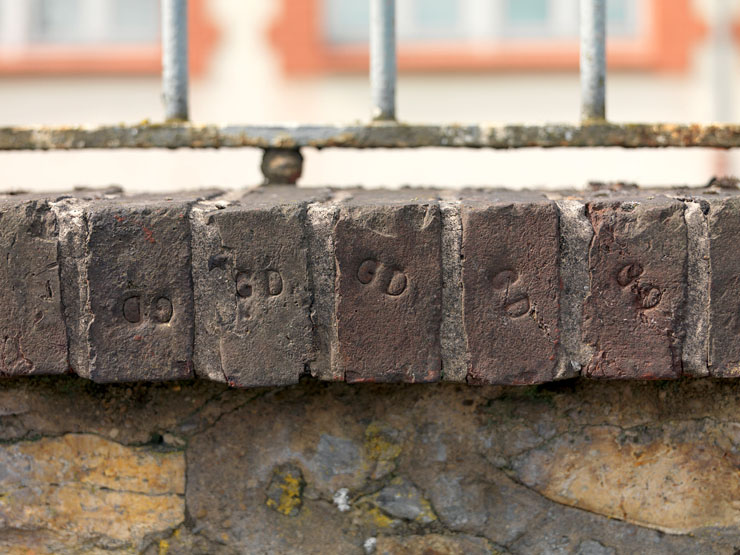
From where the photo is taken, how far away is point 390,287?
1.14m

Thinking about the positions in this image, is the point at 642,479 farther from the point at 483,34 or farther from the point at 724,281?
the point at 483,34

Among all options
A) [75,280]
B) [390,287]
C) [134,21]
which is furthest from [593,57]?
[134,21]

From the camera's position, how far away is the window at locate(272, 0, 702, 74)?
5.48 m

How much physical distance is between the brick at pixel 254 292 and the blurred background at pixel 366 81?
423cm

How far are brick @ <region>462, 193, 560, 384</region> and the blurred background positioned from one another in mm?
4208

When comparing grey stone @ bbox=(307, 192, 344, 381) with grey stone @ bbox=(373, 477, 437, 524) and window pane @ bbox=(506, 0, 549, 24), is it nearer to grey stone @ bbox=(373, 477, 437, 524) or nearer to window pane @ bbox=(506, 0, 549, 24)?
grey stone @ bbox=(373, 477, 437, 524)

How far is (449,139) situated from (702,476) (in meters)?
0.68

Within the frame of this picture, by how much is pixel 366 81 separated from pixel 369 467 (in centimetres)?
473

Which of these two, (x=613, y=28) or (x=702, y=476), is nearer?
(x=702, y=476)

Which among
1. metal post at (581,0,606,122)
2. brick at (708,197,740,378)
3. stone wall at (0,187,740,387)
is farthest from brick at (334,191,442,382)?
metal post at (581,0,606,122)

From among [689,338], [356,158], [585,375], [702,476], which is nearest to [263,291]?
[585,375]

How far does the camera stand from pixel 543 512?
1271 millimetres

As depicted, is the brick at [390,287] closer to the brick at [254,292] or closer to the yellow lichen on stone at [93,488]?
the brick at [254,292]

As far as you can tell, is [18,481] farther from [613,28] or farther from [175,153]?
[613,28]
